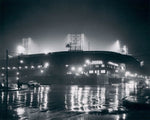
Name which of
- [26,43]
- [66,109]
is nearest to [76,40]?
[26,43]

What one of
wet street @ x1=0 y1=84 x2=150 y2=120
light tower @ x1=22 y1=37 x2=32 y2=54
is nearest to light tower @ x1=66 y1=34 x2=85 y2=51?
light tower @ x1=22 y1=37 x2=32 y2=54

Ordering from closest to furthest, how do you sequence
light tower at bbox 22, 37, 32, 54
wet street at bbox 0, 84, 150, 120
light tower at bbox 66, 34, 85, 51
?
1. wet street at bbox 0, 84, 150, 120
2. light tower at bbox 66, 34, 85, 51
3. light tower at bbox 22, 37, 32, 54

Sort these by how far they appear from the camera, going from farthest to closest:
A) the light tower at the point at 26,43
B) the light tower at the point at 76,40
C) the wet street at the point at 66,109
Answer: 1. the light tower at the point at 26,43
2. the light tower at the point at 76,40
3. the wet street at the point at 66,109

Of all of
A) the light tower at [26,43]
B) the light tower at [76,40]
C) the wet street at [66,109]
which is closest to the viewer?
the wet street at [66,109]

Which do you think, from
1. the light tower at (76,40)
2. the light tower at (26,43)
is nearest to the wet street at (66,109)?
the light tower at (76,40)

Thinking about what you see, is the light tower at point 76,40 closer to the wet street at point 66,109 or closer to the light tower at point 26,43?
the light tower at point 26,43

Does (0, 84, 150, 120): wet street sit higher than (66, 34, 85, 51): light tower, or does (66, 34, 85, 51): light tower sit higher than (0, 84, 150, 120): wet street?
(66, 34, 85, 51): light tower

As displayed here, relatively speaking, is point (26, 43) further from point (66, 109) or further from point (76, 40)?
point (66, 109)

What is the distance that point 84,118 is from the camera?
1234cm

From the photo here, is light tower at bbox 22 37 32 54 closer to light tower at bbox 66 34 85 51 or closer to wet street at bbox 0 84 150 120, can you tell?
light tower at bbox 66 34 85 51

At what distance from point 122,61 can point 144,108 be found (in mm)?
116991

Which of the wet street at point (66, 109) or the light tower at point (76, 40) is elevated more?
the light tower at point (76, 40)

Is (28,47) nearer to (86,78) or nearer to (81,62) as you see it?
(81,62)

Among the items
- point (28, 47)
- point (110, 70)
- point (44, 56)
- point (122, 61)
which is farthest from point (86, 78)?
point (28, 47)
